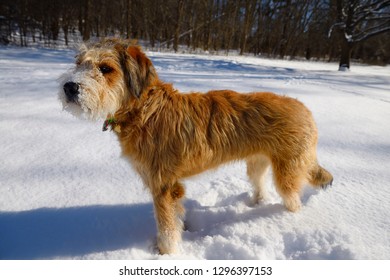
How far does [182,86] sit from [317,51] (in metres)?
33.7

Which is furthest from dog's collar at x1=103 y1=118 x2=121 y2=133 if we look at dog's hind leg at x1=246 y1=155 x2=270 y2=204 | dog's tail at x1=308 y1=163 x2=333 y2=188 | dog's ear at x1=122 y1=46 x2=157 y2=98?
dog's tail at x1=308 y1=163 x2=333 y2=188

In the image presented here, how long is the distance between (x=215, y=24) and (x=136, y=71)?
92.6ft

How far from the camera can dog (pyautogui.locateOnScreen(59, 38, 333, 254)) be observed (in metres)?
2.10

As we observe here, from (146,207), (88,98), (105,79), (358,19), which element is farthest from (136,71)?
(358,19)

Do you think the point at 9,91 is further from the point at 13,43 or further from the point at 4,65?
the point at 13,43

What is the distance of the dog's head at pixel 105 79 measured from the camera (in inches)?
77.2

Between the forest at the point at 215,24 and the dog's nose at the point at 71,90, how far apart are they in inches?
621

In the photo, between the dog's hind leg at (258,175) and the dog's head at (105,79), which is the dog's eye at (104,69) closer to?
the dog's head at (105,79)

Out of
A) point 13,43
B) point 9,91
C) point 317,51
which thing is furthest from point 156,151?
point 317,51

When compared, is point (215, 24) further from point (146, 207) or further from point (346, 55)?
point (146, 207)

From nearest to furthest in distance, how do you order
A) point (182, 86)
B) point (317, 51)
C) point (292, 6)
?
point (182, 86) < point (292, 6) < point (317, 51)

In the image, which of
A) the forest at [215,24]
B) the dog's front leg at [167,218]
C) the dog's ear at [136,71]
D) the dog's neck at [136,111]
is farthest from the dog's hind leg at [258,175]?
the forest at [215,24]

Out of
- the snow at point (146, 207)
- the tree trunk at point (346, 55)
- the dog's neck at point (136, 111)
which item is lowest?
the snow at point (146, 207)

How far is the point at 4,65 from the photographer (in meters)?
8.58
